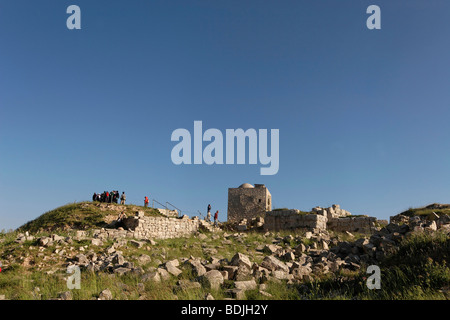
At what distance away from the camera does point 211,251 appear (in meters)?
13.9

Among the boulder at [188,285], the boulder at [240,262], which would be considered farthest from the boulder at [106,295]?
the boulder at [240,262]

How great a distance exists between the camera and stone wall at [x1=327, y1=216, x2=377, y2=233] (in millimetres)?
21455

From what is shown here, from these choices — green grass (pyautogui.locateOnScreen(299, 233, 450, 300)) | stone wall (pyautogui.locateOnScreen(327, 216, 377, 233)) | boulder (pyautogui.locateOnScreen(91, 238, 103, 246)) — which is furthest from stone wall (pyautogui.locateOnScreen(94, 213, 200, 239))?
green grass (pyautogui.locateOnScreen(299, 233, 450, 300))

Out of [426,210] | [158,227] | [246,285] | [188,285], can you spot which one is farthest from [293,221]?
[188,285]

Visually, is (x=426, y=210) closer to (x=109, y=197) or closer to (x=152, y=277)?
(x=152, y=277)

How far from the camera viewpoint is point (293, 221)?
915 inches

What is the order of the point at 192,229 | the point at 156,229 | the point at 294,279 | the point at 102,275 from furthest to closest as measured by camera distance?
1. the point at 192,229
2. the point at 156,229
3. the point at 102,275
4. the point at 294,279

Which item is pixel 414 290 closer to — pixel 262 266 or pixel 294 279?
pixel 294 279

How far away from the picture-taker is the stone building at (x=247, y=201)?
37.3 metres

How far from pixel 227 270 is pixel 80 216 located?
2081 cm

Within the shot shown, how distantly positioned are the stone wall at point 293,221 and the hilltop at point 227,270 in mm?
7355

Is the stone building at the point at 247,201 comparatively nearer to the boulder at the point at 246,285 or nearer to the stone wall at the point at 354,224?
the stone wall at the point at 354,224
